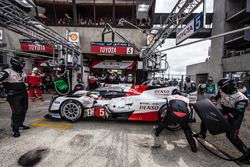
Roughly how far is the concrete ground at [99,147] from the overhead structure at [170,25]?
342 centimetres

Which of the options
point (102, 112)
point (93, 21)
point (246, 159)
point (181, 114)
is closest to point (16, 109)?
point (102, 112)

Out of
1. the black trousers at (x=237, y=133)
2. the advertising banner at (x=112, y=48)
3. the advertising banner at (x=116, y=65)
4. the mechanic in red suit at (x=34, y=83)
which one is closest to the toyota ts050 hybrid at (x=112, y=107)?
the black trousers at (x=237, y=133)

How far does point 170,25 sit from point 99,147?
4.38 meters

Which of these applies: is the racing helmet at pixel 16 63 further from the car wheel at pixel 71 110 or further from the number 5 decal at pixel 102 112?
the number 5 decal at pixel 102 112

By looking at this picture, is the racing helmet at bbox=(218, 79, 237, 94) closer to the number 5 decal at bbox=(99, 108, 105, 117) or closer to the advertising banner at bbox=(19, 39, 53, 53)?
the number 5 decal at bbox=(99, 108, 105, 117)

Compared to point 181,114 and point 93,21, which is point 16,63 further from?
point 93,21

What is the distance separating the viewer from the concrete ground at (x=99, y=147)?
215 cm

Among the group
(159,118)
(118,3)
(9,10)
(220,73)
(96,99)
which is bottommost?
(159,118)

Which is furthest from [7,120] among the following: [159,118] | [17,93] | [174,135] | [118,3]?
[118,3]

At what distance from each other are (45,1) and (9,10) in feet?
35.6

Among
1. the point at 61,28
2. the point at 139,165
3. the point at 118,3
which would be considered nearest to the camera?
the point at 139,165

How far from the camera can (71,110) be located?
146 inches

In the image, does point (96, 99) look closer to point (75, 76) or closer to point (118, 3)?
point (75, 76)

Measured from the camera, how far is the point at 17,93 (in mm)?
2957
